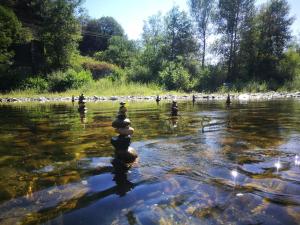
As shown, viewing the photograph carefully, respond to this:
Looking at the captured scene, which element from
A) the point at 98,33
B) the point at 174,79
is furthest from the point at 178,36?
the point at 98,33

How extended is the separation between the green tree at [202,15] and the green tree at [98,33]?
1003 inches

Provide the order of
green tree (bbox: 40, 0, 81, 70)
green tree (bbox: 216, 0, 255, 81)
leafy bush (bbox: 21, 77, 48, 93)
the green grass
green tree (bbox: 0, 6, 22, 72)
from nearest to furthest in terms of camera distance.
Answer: the green grass
leafy bush (bbox: 21, 77, 48, 93)
green tree (bbox: 0, 6, 22, 72)
green tree (bbox: 40, 0, 81, 70)
green tree (bbox: 216, 0, 255, 81)

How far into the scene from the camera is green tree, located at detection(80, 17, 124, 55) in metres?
68.4

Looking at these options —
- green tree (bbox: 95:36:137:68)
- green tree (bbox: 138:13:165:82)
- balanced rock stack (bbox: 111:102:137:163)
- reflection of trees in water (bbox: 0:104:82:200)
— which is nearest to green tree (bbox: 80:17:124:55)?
green tree (bbox: 95:36:137:68)

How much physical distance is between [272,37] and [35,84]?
1403 inches

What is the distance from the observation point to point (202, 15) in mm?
51000

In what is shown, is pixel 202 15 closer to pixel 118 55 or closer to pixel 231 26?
pixel 231 26

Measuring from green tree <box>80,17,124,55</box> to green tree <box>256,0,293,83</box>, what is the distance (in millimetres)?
34482

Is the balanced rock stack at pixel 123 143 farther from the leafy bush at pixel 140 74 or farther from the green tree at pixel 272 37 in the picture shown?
the green tree at pixel 272 37

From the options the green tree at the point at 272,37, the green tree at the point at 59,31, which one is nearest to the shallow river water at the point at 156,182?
the green tree at the point at 59,31

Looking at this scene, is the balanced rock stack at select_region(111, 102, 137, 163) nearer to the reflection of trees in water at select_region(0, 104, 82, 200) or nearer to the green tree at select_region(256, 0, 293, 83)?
the reflection of trees in water at select_region(0, 104, 82, 200)

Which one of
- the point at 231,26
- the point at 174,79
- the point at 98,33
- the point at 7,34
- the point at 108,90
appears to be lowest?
the point at 108,90

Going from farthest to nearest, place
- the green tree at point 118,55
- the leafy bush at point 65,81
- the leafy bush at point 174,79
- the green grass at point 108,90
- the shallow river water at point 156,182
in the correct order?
the green tree at point 118,55, the leafy bush at point 174,79, the leafy bush at point 65,81, the green grass at point 108,90, the shallow river water at point 156,182

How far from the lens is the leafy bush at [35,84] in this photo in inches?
1422
